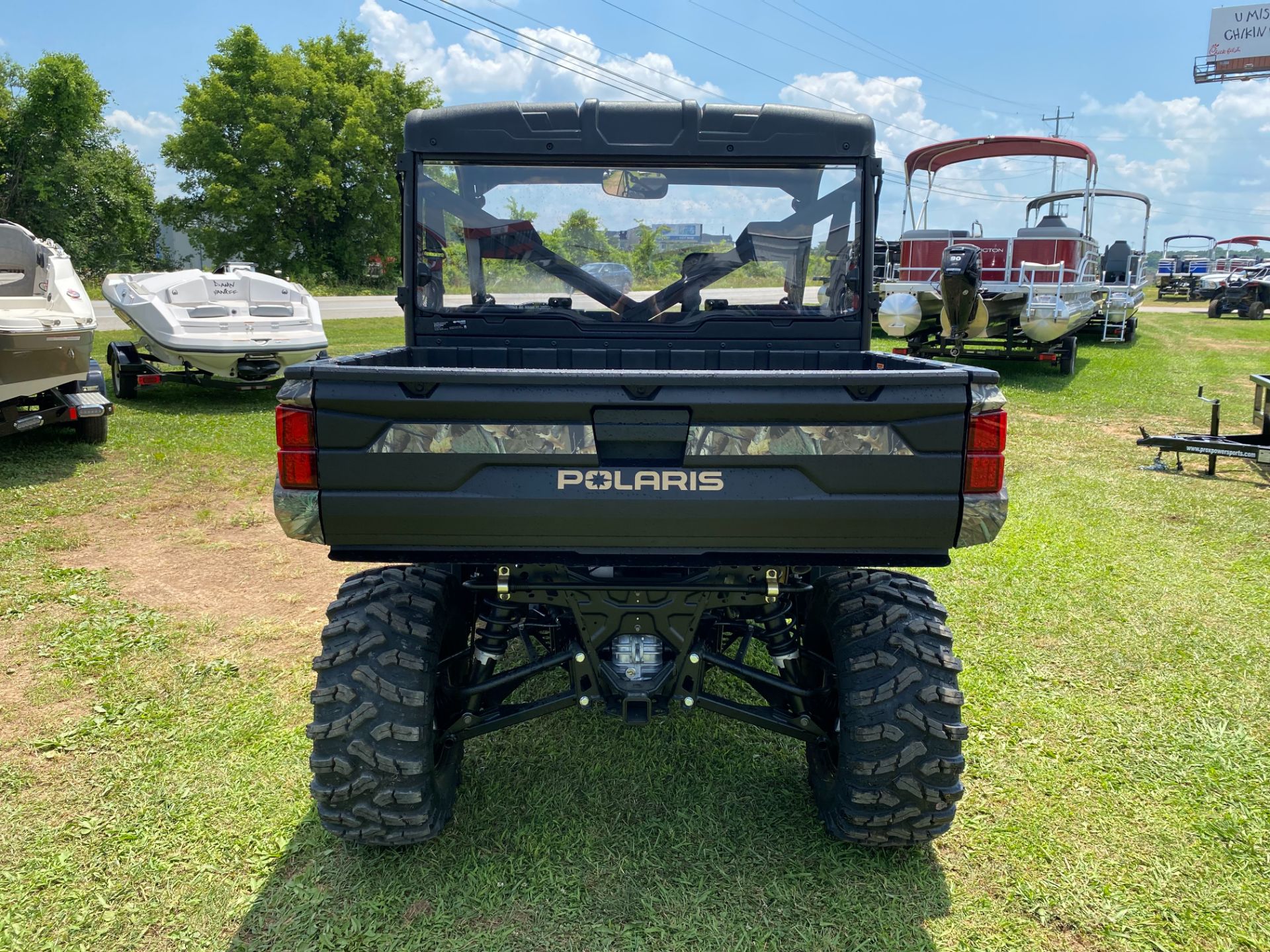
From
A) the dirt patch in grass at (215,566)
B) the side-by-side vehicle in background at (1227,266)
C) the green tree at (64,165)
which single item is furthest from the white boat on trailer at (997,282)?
the green tree at (64,165)

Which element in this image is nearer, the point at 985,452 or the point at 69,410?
the point at 985,452

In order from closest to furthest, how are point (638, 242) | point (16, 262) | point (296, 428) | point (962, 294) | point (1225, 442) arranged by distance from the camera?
point (296, 428), point (638, 242), point (1225, 442), point (16, 262), point (962, 294)

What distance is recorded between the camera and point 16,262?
319 inches

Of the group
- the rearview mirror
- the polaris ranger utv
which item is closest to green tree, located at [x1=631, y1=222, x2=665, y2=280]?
the rearview mirror

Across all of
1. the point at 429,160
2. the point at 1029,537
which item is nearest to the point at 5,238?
the point at 429,160

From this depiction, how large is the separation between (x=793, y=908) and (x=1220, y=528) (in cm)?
512

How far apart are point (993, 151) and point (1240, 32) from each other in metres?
56.5

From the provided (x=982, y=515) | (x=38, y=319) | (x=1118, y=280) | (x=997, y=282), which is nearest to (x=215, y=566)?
(x=38, y=319)

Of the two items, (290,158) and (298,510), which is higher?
(290,158)

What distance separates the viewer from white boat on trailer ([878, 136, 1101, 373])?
1230 centimetres

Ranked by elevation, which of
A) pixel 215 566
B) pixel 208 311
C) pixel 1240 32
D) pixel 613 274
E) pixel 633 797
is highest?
pixel 1240 32

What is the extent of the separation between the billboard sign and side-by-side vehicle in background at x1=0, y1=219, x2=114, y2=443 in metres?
67.4

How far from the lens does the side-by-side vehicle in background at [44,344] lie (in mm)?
6824

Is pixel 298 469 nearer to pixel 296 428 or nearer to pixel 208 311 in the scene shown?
pixel 296 428
